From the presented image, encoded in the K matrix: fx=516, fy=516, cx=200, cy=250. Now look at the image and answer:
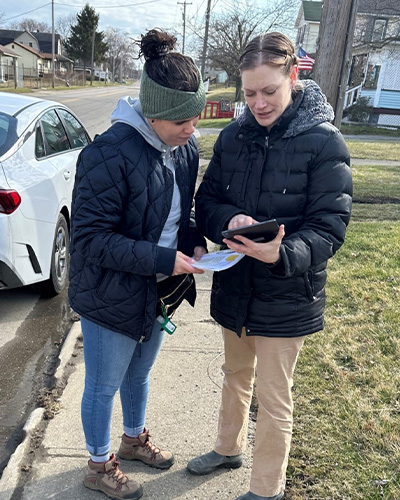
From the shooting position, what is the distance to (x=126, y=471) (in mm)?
2631

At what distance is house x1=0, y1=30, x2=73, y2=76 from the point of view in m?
70.4

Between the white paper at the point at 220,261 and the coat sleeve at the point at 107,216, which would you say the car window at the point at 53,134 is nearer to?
the coat sleeve at the point at 107,216

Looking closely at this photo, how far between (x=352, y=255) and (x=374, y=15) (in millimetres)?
26244

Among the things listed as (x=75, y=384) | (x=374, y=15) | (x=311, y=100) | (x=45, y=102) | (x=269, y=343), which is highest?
(x=374, y=15)

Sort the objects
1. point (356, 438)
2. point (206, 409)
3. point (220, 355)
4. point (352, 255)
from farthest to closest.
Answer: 1. point (352, 255)
2. point (220, 355)
3. point (206, 409)
4. point (356, 438)

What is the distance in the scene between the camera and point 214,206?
92.4 inches

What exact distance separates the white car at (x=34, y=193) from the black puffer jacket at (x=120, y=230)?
1853 millimetres

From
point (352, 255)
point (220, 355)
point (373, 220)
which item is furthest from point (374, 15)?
point (220, 355)

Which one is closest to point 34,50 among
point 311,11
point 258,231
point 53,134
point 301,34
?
point 301,34

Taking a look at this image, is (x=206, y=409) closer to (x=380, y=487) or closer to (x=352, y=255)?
(x=380, y=487)

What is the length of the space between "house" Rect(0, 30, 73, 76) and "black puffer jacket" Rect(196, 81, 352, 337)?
6325 centimetres

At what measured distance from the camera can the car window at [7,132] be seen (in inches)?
163

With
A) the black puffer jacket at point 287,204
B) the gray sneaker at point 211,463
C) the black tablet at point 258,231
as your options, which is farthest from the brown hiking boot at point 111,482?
the black tablet at point 258,231

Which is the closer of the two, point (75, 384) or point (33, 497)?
point (33, 497)
